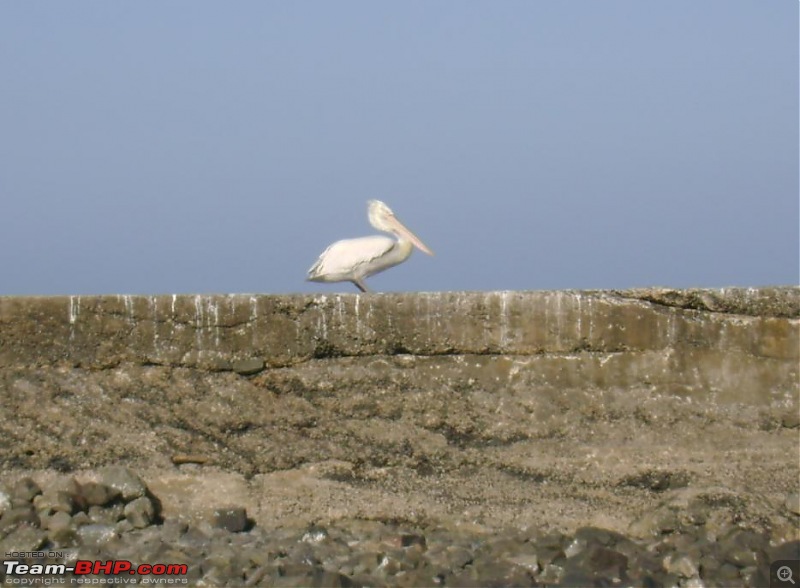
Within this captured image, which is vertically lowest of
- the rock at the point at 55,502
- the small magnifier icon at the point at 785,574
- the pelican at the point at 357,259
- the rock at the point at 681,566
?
the small magnifier icon at the point at 785,574

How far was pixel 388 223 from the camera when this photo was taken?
25.2 ft

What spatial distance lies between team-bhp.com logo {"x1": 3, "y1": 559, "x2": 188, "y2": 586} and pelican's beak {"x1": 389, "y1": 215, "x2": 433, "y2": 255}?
11.3 feet

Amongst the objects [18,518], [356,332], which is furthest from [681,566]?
[18,518]

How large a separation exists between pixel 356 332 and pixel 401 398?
1.11 feet

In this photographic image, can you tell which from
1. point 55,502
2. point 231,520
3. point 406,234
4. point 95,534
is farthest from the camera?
point 406,234

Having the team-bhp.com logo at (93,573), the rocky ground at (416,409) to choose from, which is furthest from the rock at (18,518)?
the team-bhp.com logo at (93,573)

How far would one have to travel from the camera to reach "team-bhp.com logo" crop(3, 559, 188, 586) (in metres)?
4.29

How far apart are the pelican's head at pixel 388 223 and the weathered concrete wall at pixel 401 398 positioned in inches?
93.5

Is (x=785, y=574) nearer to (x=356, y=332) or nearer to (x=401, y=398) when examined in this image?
(x=401, y=398)

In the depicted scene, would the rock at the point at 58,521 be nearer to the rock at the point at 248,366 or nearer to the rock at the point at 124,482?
the rock at the point at 124,482

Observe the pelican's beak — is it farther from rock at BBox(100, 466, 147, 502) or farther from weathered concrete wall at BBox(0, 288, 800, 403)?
rock at BBox(100, 466, 147, 502)

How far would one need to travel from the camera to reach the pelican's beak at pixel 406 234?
7.44m

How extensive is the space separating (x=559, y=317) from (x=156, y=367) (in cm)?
173

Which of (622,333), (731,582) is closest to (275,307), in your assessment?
(622,333)
